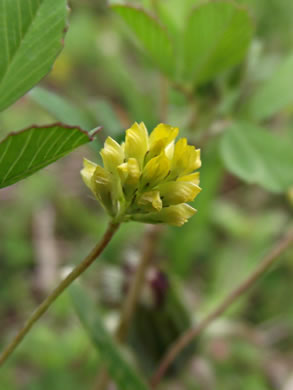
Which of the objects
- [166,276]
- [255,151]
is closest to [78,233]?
[166,276]

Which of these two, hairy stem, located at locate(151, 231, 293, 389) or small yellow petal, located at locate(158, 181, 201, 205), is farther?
hairy stem, located at locate(151, 231, 293, 389)

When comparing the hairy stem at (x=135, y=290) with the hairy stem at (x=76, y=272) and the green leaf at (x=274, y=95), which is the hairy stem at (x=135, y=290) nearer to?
the green leaf at (x=274, y=95)

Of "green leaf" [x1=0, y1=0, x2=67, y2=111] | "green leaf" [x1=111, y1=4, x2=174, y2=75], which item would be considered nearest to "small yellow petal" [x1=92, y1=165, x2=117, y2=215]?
"green leaf" [x1=0, y1=0, x2=67, y2=111]

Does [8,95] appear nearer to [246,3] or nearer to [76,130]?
[76,130]

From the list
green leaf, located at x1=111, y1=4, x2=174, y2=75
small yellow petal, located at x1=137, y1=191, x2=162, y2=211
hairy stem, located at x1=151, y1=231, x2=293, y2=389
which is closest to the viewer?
Result: small yellow petal, located at x1=137, y1=191, x2=162, y2=211

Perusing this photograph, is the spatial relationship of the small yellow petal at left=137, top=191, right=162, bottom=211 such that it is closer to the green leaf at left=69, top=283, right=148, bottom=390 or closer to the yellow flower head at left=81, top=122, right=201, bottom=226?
the yellow flower head at left=81, top=122, right=201, bottom=226

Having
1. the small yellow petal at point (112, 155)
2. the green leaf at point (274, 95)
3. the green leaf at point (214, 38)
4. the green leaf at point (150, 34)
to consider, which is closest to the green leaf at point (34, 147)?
the small yellow petal at point (112, 155)

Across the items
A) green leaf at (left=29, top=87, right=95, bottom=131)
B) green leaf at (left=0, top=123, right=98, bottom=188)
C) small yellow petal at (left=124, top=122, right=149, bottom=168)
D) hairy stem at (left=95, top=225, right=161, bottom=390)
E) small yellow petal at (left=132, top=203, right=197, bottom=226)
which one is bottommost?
hairy stem at (left=95, top=225, right=161, bottom=390)
